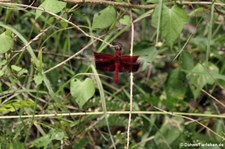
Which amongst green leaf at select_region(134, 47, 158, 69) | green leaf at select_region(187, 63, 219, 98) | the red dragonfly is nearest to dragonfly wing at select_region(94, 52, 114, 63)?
the red dragonfly

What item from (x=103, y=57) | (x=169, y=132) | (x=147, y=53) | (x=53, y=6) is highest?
(x=53, y=6)

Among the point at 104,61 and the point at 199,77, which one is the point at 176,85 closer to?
the point at 199,77

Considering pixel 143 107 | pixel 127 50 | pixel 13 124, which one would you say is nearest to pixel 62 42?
pixel 127 50

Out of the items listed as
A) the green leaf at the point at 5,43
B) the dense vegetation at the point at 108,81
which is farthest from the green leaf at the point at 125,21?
the green leaf at the point at 5,43

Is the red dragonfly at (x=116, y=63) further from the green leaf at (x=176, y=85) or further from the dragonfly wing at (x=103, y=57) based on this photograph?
the green leaf at (x=176, y=85)

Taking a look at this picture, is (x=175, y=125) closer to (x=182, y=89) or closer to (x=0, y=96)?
(x=182, y=89)

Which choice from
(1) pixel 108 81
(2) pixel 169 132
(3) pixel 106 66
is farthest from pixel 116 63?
(1) pixel 108 81

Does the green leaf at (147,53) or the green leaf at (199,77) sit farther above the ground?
the green leaf at (147,53)

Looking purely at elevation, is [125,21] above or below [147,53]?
above
